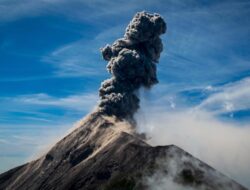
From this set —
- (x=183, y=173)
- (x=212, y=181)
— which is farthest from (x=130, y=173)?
(x=212, y=181)

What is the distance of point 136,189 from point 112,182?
13633 millimetres

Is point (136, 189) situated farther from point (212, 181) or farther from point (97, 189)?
point (212, 181)

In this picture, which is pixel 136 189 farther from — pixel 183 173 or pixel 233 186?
pixel 233 186

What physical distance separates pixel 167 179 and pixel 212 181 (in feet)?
62.4

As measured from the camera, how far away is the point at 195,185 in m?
190

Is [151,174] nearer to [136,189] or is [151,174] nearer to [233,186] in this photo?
[136,189]

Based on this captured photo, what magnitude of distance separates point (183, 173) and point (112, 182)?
31331 millimetres

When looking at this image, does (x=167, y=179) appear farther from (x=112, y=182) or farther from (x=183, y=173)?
(x=112, y=182)

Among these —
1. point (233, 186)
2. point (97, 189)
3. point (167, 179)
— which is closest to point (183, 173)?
point (167, 179)

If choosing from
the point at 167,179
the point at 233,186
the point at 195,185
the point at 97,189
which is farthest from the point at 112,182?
the point at 233,186

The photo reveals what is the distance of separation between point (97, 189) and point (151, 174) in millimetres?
24808

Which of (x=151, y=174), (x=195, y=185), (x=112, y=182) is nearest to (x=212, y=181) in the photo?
(x=195, y=185)

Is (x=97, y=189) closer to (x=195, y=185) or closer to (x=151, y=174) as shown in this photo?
(x=151, y=174)

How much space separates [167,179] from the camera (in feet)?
640
